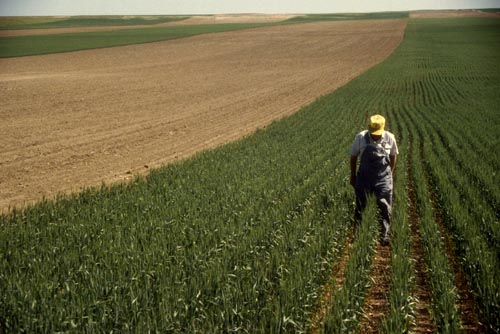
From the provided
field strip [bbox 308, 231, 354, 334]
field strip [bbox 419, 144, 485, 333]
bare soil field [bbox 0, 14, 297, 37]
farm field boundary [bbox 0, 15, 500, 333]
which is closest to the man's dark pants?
farm field boundary [bbox 0, 15, 500, 333]

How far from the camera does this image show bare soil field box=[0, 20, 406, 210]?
47.5 feet

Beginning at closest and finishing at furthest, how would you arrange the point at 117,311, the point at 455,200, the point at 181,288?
the point at 117,311, the point at 181,288, the point at 455,200

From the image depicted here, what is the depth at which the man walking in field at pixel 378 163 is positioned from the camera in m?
7.12

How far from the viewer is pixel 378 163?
23.5ft

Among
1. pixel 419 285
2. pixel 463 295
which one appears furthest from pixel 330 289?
pixel 463 295

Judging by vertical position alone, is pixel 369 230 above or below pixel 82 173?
above

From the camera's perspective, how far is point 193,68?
49062 millimetres

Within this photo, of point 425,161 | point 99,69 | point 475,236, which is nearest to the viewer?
point 475,236

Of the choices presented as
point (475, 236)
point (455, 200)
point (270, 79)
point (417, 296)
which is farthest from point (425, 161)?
point (270, 79)

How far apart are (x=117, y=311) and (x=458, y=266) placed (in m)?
4.57

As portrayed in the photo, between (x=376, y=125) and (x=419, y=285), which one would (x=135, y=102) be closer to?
(x=376, y=125)

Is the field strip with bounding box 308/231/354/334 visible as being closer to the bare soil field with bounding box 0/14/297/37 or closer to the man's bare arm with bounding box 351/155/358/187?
the man's bare arm with bounding box 351/155/358/187

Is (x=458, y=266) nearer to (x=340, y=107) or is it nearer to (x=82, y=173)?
(x=82, y=173)

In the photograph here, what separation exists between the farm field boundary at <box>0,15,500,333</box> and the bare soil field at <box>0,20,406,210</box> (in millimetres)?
2985
